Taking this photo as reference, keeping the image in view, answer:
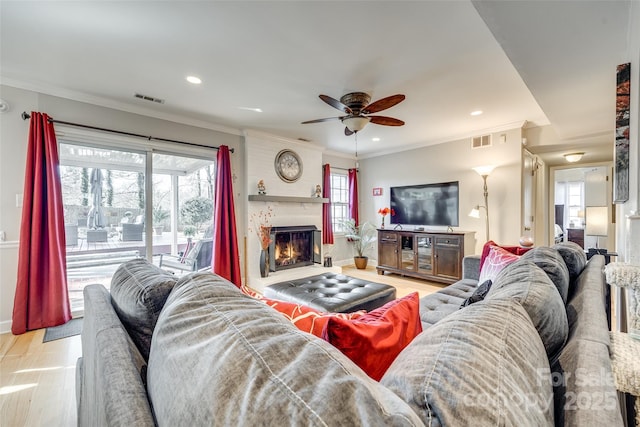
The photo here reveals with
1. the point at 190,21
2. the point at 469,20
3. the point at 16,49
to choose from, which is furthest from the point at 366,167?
the point at 16,49

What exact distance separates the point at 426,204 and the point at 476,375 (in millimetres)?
4747

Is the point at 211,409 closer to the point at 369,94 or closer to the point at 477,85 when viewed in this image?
the point at 369,94

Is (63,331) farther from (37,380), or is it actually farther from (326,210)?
(326,210)

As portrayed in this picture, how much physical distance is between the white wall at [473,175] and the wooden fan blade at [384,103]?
2.50m

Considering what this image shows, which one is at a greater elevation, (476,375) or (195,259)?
(476,375)

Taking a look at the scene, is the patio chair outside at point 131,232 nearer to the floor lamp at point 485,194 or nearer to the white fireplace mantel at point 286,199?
the white fireplace mantel at point 286,199

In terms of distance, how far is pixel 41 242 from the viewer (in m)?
2.75

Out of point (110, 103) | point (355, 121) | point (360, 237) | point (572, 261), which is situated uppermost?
point (110, 103)

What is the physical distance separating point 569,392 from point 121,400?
39.2 inches

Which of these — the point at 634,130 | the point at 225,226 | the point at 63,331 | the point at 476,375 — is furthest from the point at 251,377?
the point at 225,226

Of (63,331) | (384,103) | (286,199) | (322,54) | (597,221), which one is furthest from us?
(597,221)

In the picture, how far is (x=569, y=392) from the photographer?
637 mm

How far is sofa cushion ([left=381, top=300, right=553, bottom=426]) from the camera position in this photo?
0.44m

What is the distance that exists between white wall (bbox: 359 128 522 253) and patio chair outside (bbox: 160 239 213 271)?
11.1 ft
